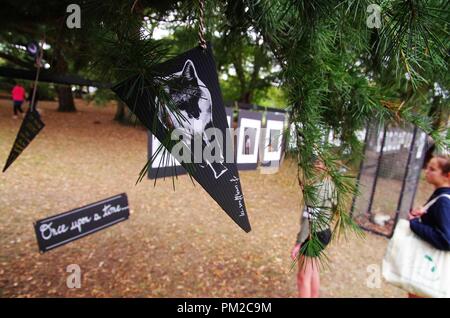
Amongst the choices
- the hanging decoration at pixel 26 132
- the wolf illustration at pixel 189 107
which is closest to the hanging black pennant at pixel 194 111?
the wolf illustration at pixel 189 107

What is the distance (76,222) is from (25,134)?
124cm

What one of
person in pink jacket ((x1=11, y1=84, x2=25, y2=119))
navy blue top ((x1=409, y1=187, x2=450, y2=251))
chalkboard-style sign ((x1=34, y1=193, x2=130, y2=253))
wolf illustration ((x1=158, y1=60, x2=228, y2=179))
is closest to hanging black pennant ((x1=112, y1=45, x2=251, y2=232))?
wolf illustration ((x1=158, y1=60, x2=228, y2=179))

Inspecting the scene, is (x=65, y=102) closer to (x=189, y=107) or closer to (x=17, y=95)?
(x=17, y=95)

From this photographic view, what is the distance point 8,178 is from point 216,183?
6305mm

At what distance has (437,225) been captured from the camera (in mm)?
2080

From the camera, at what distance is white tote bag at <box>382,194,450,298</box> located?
6.73ft

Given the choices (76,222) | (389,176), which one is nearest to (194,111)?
(76,222)

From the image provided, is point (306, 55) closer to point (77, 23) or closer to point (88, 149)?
point (77, 23)

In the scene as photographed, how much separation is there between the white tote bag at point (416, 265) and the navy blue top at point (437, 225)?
47mm

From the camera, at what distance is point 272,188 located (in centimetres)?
696

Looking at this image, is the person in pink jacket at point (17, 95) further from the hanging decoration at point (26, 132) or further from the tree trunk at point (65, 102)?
the hanging decoration at point (26, 132)

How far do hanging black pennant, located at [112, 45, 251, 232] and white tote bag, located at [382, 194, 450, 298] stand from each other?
194cm

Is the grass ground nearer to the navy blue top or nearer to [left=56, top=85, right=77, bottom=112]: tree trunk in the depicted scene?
the navy blue top

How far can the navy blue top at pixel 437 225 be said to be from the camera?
6.64 ft
